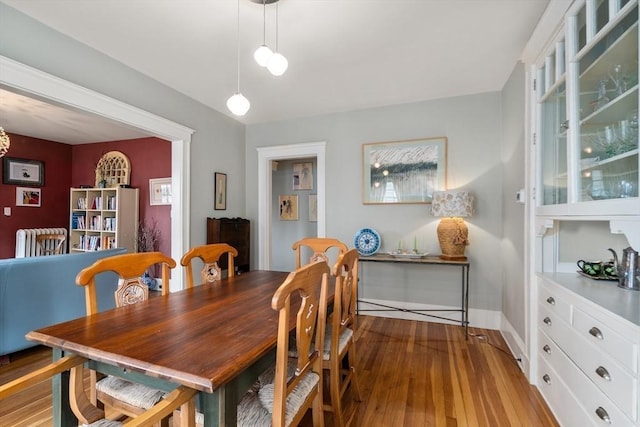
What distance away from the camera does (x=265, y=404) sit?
3.81ft

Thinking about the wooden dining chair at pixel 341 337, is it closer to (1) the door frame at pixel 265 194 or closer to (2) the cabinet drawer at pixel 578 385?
(2) the cabinet drawer at pixel 578 385

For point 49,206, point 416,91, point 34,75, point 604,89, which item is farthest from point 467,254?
point 49,206

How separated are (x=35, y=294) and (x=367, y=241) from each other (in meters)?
3.10

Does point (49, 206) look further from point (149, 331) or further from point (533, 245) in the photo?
point (533, 245)

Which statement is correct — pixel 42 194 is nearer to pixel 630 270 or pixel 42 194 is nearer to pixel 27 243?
pixel 27 243

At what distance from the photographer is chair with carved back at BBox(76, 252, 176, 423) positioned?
3.91 ft

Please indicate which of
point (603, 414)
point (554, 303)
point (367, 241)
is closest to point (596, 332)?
point (603, 414)

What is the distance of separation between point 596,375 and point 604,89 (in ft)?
4.46

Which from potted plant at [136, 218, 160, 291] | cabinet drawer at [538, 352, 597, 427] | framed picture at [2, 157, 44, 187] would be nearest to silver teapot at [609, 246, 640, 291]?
cabinet drawer at [538, 352, 597, 427]

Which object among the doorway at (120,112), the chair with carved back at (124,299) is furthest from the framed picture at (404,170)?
the chair with carved back at (124,299)

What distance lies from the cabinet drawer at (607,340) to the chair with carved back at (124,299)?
1.83 meters

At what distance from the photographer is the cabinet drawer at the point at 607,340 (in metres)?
1.09

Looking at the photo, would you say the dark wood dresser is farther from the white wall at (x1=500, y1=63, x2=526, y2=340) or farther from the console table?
the white wall at (x1=500, y1=63, x2=526, y2=340)

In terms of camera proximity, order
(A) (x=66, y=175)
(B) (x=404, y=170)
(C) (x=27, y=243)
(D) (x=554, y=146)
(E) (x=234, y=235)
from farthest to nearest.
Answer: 1. (A) (x=66, y=175)
2. (C) (x=27, y=243)
3. (E) (x=234, y=235)
4. (B) (x=404, y=170)
5. (D) (x=554, y=146)
